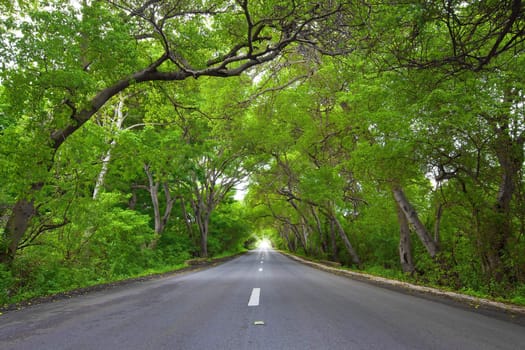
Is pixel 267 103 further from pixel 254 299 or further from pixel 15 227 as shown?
pixel 15 227

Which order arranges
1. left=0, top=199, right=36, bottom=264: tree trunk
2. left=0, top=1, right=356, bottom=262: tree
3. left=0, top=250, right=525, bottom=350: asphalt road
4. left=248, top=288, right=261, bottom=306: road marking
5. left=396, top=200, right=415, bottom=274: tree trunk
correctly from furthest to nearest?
left=396, top=200, right=415, bottom=274: tree trunk → left=0, top=199, right=36, bottom=264: tree trunk → left=248, top=288, right=261, bottom=306: road marking → left=0, top=1, right=356, bottom=262: tree → left=0, top=250, right=525, bottom=350: asphalt road

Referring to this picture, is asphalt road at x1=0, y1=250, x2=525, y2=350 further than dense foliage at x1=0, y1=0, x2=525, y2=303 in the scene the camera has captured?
No

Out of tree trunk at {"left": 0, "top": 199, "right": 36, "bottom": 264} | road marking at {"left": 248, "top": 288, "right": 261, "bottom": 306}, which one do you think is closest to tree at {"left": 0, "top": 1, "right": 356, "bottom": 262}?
tree trunk at {"left": 0, "top": 199, "right": 36, "bottom": 264}

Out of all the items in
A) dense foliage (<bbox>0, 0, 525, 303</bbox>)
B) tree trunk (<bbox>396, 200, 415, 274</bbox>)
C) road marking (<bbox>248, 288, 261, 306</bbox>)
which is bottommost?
road marking (<bbox>248, 288, 261, 306</bbox>)

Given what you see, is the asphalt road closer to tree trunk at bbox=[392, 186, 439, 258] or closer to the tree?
the tree

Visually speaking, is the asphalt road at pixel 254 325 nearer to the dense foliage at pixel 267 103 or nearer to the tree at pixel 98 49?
the dense foliage at pixel 267 103

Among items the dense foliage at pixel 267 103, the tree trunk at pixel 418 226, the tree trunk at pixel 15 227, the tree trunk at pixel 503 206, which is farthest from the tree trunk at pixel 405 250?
the tree trunk at pixel 15 227

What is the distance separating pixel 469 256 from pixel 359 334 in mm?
8128

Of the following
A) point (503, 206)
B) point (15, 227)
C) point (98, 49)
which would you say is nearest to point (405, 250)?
point (503, 206)

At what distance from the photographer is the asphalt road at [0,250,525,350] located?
3.62m

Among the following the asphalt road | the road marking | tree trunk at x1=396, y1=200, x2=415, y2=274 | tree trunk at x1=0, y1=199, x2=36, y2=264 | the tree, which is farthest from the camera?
tree trunk at x1=396, y1=200, x2=415, y2=274

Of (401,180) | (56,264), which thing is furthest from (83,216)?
(401,180)

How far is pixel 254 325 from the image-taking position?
4375 mm

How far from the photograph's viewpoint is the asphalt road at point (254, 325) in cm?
362
